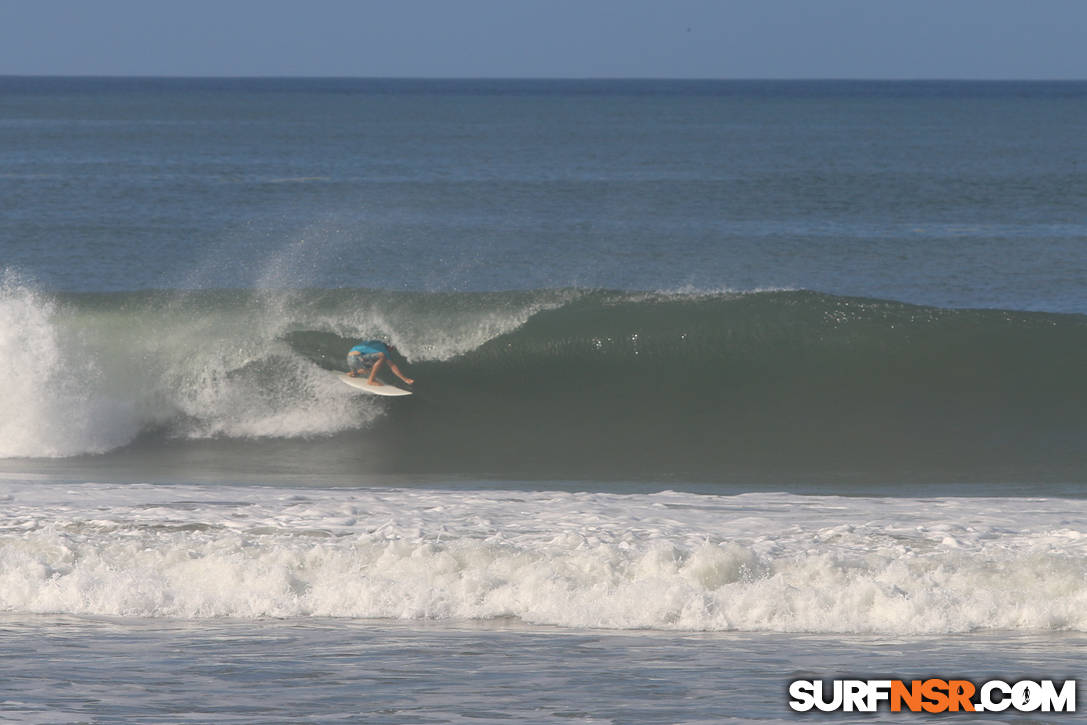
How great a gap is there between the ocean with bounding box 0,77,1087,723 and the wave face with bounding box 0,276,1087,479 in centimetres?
5

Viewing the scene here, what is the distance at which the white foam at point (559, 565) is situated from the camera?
7.33 m

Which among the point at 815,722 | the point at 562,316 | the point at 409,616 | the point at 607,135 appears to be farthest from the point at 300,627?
the point at 607,135

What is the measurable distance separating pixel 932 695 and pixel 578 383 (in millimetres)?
9768

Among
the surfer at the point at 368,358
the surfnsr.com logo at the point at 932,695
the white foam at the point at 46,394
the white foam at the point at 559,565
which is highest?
the surfer at the point at 368,358

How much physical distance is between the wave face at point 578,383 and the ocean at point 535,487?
5 centimetres

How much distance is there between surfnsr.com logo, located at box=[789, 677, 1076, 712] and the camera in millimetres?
5578

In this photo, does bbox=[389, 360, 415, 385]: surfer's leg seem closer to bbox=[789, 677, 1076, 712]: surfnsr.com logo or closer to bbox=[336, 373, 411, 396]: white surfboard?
bbox=[336, 373, 411, 396]: white surfboard

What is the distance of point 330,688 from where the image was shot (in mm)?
5887

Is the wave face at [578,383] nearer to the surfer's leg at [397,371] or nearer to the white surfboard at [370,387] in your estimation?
the white surfboard at [370,387]

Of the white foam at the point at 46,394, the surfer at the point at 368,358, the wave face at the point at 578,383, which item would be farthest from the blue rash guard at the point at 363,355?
the white foam at the point at 46,394

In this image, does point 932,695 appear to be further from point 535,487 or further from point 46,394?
point 46,394

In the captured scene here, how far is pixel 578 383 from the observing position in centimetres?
1542

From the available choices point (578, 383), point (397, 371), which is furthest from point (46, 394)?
point (578, 383)

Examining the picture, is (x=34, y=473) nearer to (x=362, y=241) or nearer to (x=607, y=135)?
(x=362, y=241)
